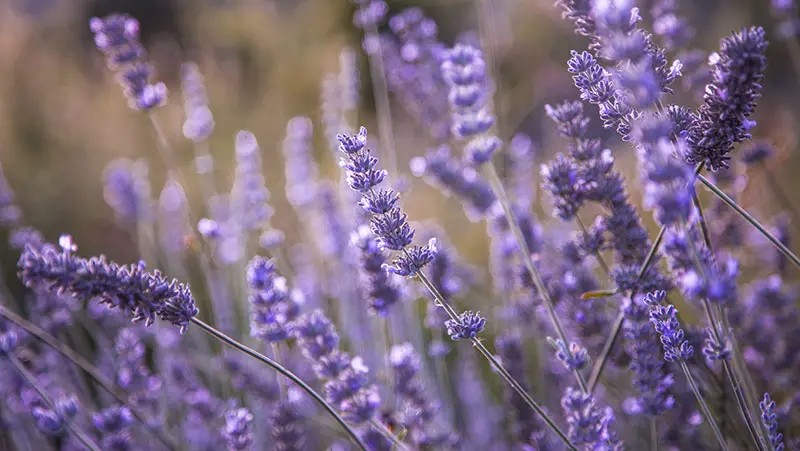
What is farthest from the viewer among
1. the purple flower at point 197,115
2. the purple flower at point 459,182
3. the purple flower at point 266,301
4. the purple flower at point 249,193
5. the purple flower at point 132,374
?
the purple flower at point 197,115

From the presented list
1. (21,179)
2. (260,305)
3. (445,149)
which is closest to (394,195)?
(260,305)

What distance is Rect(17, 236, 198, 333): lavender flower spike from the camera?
105cm

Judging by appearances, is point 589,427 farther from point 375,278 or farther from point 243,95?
point 243,95

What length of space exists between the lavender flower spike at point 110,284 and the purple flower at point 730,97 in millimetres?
753

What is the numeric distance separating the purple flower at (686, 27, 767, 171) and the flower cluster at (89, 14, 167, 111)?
1407mm

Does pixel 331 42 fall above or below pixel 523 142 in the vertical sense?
above

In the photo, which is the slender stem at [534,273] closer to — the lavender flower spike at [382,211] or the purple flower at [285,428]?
the lavender flower spike at [382,211]

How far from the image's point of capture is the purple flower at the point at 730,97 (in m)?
0.96

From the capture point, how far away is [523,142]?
268 cm

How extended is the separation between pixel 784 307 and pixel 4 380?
6.90ft

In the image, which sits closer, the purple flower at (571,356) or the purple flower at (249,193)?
the purple flower at (571,356)

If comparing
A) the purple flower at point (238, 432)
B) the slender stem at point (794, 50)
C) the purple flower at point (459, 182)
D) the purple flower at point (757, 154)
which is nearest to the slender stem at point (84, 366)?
the purple flower at point (238, 432)

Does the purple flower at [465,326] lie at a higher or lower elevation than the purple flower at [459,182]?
lower

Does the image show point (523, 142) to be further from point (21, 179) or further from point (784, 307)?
point (21, 179)
